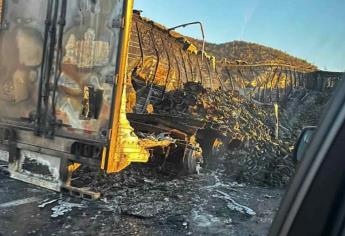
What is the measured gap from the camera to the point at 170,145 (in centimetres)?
700

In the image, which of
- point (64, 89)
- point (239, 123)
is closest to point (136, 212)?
point (64, 89)

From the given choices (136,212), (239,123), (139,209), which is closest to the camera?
(136,212)

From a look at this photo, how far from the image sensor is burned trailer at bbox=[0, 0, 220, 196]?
382 cm

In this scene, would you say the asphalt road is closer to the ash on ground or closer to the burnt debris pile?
the ash on ground

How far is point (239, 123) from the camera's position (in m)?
9.75

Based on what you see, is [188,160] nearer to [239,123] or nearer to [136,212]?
[136,212]

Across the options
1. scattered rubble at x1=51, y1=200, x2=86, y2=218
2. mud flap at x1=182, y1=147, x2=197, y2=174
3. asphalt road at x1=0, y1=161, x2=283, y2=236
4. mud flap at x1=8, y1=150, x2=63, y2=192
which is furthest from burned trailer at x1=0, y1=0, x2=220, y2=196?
mud flap at x1=182, y1=147, x2=197, y2=174

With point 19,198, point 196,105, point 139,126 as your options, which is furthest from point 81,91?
point 196,105

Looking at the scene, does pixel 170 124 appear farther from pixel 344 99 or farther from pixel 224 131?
pixel 344 99

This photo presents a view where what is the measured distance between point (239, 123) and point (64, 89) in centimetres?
625

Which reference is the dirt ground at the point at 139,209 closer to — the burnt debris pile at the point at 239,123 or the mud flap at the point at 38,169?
the mud flap at the point at 38,169

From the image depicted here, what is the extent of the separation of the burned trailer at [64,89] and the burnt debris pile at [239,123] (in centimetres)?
361

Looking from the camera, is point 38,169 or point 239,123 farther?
point 239,123

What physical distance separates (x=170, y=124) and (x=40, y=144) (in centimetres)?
358
